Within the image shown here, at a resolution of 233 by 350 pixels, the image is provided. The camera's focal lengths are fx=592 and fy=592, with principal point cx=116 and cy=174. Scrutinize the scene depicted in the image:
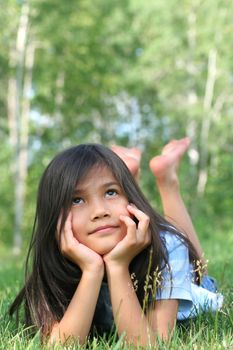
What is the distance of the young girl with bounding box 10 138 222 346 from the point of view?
6.15ft

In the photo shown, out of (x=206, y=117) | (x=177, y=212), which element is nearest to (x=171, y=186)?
(x=177, y=212)

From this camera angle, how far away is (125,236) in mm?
1939

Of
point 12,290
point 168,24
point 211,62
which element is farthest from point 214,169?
point 12,290

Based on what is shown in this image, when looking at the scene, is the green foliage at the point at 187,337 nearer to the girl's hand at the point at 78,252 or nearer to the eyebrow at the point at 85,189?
the girl's hand at the point at 78,252

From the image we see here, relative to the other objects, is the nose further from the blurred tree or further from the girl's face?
the blurred tree

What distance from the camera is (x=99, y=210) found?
1922mm

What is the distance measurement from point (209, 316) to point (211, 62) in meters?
19.2

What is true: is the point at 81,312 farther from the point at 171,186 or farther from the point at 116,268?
the point at 171,186

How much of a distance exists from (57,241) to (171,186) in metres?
1.68

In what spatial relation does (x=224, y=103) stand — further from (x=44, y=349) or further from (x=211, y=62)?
(x=44, y=349)

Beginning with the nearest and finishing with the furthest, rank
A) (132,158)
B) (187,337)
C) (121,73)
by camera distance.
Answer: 1. (187,337)
2. (132,158)
3. (121,73)

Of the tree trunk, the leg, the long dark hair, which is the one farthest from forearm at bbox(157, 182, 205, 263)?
the tree trunk

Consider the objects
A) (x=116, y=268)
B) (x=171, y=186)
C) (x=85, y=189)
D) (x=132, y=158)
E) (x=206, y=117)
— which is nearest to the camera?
(x=116, y=268)

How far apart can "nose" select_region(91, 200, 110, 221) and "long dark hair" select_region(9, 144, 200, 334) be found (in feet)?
0.34
